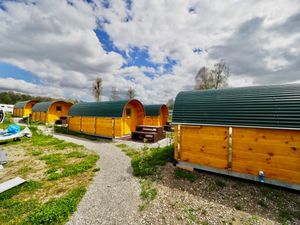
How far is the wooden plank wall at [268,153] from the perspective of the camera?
5.05m

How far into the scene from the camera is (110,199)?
16.7 feet

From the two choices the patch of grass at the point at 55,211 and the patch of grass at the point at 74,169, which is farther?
the patch of grass at the point at 74,169

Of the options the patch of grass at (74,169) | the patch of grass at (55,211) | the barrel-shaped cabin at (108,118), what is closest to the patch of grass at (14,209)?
the patch of grass at (55,211)

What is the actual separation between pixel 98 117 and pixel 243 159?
13192 mm

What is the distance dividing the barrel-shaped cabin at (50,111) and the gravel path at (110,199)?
24.5 meters

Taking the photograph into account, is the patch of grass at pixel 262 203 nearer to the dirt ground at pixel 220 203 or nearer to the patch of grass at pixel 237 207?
the dirt ground at pixel 220 203

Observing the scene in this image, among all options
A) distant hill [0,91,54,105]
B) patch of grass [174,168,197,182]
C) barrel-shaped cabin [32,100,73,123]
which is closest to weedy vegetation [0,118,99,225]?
patch of grass [174,168,197,182]

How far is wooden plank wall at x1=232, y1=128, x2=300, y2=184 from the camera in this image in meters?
5.05

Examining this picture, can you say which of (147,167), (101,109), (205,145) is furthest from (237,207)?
(101,109)

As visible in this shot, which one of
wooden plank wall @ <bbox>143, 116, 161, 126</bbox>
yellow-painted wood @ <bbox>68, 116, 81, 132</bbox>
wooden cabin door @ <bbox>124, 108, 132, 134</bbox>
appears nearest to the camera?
wooden cabin door @ <bbox>124, 108, 132, 134</bbox>

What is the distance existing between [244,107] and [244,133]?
97 centimetres

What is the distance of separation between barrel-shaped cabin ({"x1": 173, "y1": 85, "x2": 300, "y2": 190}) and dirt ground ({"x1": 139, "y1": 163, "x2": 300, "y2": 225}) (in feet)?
1.46

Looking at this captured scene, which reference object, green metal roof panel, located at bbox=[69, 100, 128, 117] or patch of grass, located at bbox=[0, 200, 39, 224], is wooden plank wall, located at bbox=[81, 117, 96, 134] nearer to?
green metal roof panel, located at bbox=[69, 100, 128, 117]

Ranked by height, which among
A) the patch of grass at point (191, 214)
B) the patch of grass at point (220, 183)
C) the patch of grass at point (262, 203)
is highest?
the patch of grass at point (220, 183)
